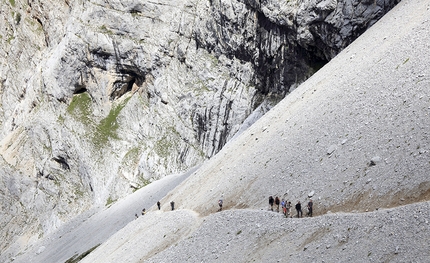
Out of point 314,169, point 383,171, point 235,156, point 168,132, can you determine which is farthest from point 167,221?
point 168,132

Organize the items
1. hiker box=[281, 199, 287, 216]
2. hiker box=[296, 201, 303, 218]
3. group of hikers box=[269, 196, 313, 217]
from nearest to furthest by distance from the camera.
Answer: group of hikers box=[269, 196, 313, 217]
hiker box=[296, 201, 303, 218]
hiker box=[281, 199, 287, 216]

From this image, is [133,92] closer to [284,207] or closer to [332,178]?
[284,207]

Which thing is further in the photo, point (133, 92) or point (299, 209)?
point (133, 92)

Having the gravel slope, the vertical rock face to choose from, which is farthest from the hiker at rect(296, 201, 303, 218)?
the vertical rock face

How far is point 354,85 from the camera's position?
3803 centimetres

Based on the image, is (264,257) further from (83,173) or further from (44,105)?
(44,105)

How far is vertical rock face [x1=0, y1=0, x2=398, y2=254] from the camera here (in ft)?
240

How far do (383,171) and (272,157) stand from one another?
41.0 feet

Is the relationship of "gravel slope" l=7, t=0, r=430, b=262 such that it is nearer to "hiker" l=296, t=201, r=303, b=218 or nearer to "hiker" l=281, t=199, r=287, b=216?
"hiker" l=281, t=199, r=287, b=216

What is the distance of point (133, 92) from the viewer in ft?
288

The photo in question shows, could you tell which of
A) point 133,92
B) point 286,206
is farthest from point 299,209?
point 133,92

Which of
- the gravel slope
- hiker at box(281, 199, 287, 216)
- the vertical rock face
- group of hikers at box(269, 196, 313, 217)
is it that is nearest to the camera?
the gravel slope

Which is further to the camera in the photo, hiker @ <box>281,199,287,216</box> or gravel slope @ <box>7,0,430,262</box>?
hiker @ <box>281,199,287,216</box>

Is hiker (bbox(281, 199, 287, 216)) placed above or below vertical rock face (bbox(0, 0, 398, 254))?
below
